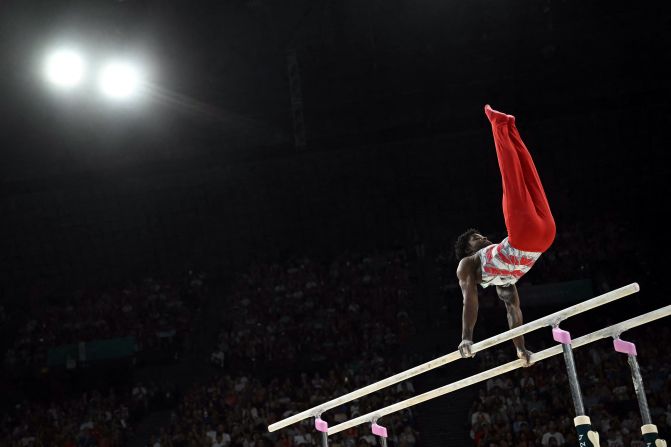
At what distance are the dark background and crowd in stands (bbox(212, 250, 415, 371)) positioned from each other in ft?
5.58

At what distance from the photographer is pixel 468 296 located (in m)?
5.37

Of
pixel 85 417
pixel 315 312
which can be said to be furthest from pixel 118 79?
pixel 85 417

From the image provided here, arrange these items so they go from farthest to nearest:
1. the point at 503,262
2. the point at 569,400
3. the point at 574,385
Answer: the point at 569,400 → the point at 503,262 → the point at 574,385

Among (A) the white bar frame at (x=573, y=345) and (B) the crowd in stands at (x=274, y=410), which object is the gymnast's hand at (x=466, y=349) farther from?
(B) the crowd in stands at (x=274, y=410)

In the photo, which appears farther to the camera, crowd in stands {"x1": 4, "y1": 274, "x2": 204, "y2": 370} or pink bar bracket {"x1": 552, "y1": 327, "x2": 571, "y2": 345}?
crowd in stands {"x1": 4, "y1": 274, "x2": 204, "y2": 370}

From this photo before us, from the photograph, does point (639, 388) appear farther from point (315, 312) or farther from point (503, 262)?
point (315, 312)

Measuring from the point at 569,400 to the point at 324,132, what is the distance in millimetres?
9693

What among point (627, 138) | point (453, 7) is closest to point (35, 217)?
point (453, 7)

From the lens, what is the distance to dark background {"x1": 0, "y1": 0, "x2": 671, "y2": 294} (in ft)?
59.5

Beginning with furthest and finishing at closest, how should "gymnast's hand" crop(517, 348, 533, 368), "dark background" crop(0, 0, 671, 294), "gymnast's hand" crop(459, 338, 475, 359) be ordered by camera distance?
"dark background" crop(0, 0, 671, 294)
"gymnast's hand" crop(517, 348, 533, 368)
"gymnast's hand" crop(459, 338, 475, 359)

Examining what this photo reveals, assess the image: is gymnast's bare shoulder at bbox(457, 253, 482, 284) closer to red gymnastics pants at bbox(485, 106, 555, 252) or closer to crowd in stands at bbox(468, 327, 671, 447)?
red gymnastics pants at bbox(485, 106, 555, 252)

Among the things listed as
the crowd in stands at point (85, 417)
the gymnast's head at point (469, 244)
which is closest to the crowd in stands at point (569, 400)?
the gymnast's head at point (469, 244)

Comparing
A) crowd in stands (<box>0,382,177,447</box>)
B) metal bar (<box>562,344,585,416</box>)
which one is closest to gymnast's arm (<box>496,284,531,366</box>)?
metal bar (<box>562,344,585,416</box>)

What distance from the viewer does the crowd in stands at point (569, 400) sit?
10164 millimetres
